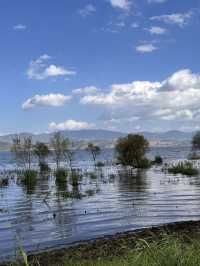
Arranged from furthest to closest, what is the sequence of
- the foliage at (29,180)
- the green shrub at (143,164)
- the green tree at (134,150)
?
1. the green tree at (134,150)
2. the green shrub at (143,164)
3. the foliage at (29,180)

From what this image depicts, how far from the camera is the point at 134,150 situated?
8044 cm

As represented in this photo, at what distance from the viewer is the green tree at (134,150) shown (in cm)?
7988

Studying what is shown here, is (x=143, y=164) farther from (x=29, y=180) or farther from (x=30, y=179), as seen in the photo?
(x=29, y=180)

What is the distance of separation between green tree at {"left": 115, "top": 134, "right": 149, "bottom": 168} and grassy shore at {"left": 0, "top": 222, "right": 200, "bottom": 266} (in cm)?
5853

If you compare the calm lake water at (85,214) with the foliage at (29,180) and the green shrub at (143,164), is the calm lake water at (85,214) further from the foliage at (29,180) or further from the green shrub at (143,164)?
the green shrub at (143,164)

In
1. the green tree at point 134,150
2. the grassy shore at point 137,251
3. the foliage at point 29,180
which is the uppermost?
the green tree at point 134,150

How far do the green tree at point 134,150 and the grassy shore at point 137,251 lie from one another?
58.5 meters

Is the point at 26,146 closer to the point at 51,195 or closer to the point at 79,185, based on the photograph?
the point at 79,185

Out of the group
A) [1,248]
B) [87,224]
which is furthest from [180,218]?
[1,248]

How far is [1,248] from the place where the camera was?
1873 centimetres

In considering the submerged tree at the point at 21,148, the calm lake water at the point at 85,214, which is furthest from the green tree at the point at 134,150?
the calm lake water at the point at 85,214

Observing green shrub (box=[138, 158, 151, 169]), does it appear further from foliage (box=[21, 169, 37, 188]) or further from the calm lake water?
the calm lake water

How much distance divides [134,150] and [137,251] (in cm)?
6968

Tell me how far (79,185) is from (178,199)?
17.1 metres
